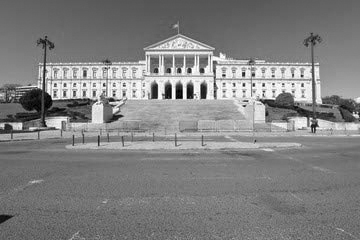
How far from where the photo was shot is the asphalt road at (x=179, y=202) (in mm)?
4250

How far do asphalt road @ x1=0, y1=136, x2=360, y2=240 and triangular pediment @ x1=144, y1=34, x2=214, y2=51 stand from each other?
3514 inches

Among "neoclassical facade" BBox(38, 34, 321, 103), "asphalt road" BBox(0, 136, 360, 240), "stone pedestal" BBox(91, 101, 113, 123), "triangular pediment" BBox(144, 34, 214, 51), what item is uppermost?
"triangular pediment" BBox(144, 34, 214, 51)

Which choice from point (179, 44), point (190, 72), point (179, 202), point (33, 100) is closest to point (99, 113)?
point (33, 100)

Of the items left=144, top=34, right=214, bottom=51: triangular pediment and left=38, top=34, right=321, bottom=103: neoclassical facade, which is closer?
left=144, top=34, right=214, bottom=51: triangular pediment

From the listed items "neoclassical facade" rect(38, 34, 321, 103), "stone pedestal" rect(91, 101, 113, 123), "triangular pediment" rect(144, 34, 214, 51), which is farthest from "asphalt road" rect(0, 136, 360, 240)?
"neoclassical facade" rect(38, 34, 321, 103)

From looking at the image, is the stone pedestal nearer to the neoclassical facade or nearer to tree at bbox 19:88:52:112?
tree at bbox 19:88:52:112

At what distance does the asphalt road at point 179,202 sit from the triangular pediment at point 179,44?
89.3 meters

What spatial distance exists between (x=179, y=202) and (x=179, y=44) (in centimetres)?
9419

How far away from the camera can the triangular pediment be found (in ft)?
310

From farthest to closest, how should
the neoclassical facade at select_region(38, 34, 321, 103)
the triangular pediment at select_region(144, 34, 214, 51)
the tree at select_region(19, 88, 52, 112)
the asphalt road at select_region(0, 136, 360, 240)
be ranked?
the neoclassical facade at select_region(38, 34, 321, 103) < the triangular pediment at select_region(144, 34, 214, 51) < the tree at select_region(19, 88, 52, 112) < the asphalt road at select_region(0, 136, 360, 240)

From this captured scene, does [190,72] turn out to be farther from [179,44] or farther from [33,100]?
[33,100]

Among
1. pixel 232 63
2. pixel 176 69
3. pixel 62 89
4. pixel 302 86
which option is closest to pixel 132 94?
pixel 176 69

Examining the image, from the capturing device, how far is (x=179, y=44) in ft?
313

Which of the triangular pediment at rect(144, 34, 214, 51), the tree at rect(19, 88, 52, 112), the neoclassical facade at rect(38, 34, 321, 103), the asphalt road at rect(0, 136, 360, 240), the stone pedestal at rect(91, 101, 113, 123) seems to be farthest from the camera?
the neoclassical facade at rect(38, 34, 321, 103)
